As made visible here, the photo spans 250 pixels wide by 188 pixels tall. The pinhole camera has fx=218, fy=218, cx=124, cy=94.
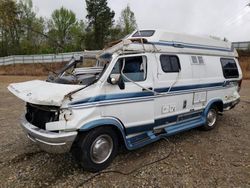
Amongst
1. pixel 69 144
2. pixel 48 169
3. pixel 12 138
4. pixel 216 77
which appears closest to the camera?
pixel 69 144

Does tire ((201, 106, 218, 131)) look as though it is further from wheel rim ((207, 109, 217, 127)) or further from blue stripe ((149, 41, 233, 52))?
blue stripe ((149, 41, 233, 52))

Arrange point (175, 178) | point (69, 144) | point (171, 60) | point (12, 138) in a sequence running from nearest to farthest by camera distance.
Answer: point (69, 144)
point (175, 178)
point (171, 60)
point (12, 138)

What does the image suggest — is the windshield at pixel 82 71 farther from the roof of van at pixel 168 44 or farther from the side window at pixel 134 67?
the roof of van at pixel 168 44

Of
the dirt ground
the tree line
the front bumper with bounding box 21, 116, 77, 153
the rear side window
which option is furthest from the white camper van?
the tree line

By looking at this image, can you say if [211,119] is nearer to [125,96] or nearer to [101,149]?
[125,96]

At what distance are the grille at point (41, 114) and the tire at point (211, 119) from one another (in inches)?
168

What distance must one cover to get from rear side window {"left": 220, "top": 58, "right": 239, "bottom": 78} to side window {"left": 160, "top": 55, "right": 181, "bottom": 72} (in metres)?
2.22

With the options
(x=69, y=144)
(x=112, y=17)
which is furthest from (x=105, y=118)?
(x=112, y=17)

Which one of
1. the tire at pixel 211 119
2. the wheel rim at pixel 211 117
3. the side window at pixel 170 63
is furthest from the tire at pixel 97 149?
the wheel rim at pixel 211 117

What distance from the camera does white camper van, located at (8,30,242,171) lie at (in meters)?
3.53

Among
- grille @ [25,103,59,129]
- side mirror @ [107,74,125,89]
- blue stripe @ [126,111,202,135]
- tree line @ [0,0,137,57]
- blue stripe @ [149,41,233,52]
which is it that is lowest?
blue stripe @ [126,111,202,135]

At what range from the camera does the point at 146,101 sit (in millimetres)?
4406

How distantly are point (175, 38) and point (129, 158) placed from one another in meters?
2.95

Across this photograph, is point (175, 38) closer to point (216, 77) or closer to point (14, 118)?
point (216, 77)
